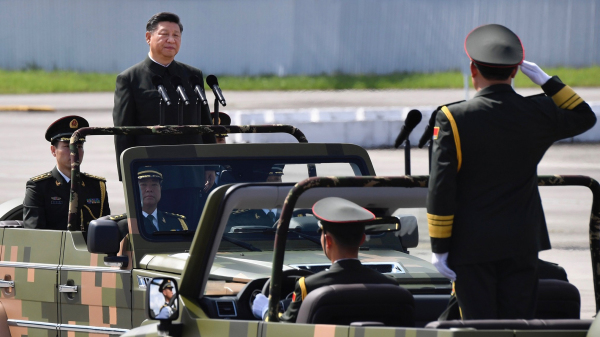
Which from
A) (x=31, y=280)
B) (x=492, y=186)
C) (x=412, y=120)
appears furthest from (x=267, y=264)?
(x=492, y=186)

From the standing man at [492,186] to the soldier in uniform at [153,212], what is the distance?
2.31 m

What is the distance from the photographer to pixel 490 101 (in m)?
3.46

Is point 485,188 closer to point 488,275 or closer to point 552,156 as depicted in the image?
point 488,275

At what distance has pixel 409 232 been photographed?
536 centimetres

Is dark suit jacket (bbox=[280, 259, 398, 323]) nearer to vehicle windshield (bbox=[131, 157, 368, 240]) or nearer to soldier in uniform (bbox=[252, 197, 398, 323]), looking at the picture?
soldier in uniform (bbox=[252, 197, 398, 323])

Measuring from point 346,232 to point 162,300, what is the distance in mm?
697

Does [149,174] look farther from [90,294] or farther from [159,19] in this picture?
[159,19]

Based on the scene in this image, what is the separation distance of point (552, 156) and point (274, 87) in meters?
18.0

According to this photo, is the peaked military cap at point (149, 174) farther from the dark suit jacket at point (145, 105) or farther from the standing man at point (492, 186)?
the standing man at point (492, 186)

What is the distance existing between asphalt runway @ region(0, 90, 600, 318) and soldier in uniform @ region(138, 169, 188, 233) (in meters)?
1.34

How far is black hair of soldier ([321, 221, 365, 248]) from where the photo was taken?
355 cm

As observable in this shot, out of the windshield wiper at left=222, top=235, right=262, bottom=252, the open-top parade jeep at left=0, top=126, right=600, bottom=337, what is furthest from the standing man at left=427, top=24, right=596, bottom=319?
the windshield wiper at left=222, top=235, right=262, bottom=252

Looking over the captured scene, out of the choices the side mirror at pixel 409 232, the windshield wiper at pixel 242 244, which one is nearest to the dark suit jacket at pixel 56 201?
the windshield wiper at pixel 242 244

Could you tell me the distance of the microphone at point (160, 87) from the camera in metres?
6.37
